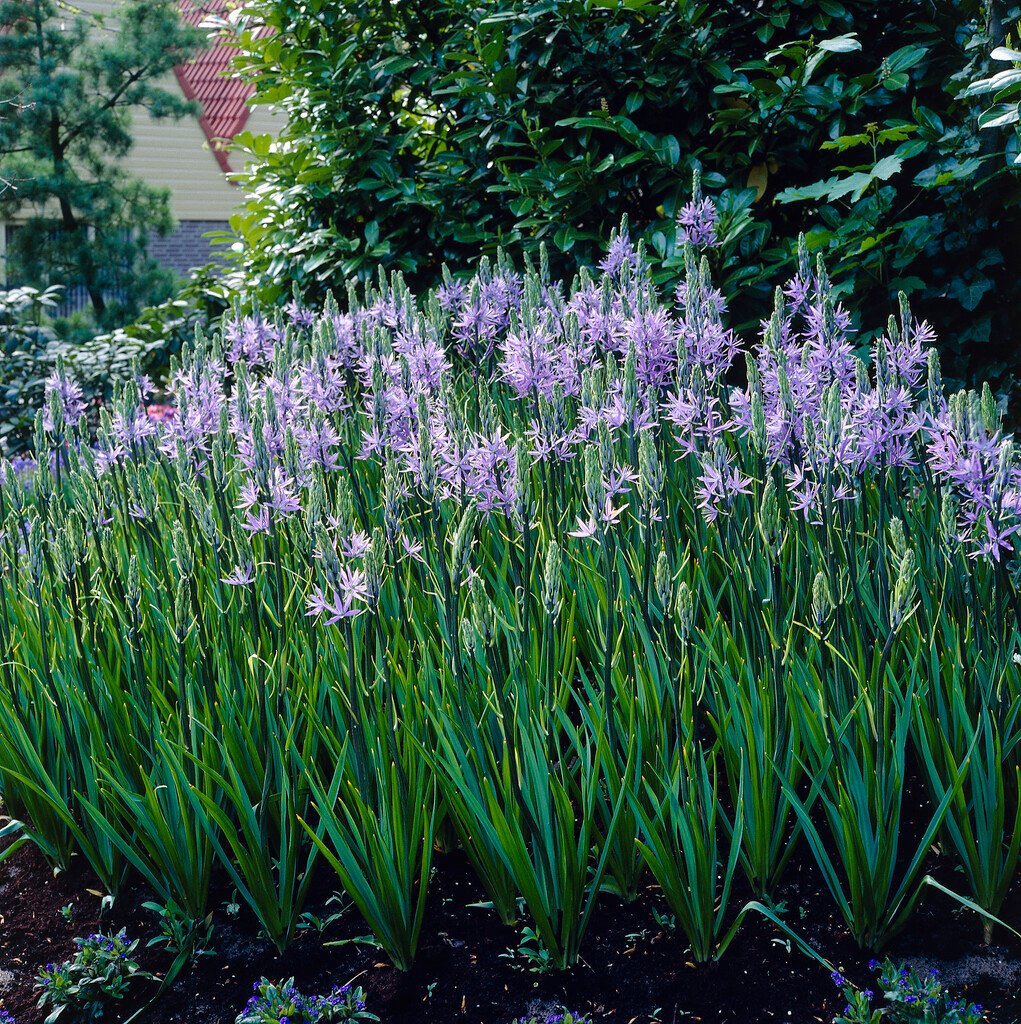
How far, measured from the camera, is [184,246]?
2525 cm

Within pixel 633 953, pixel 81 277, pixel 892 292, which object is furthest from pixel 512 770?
pixel 81 277

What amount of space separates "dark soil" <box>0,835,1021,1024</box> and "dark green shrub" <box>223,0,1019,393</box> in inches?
105

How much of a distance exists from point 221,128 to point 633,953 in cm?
2588

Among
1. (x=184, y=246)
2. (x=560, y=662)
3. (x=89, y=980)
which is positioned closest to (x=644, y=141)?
(x=560, y=662)

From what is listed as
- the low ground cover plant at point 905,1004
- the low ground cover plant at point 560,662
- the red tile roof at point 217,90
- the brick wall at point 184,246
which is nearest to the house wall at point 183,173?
the brick wall at point 184,246

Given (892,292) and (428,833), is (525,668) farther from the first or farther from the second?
(892,292)

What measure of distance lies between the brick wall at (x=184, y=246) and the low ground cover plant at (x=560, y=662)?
23369 mm

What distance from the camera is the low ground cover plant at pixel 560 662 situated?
221cm

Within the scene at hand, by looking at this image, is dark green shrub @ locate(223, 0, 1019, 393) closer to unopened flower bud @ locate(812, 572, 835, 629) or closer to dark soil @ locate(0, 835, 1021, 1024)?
unopened flower bud @ locate(812, 572, 835, 629)

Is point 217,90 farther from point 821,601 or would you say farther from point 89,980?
point 821,601

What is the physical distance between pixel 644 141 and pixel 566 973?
379cm

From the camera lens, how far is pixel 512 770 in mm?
2271

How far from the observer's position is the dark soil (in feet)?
7.04

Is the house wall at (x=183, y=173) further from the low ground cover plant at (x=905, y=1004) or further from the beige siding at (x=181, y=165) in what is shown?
the low ground cover plant at (x=905, y=1004)
